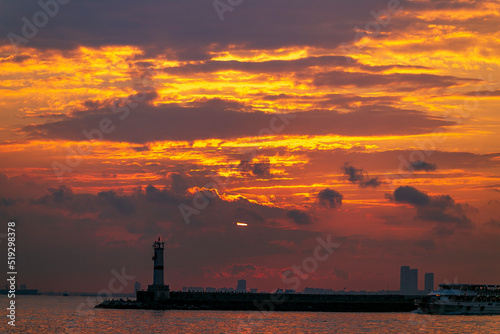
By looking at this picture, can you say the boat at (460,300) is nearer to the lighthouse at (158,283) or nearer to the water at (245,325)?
the water at (245,325)

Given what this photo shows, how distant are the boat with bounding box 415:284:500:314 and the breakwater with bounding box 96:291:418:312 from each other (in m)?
10.2

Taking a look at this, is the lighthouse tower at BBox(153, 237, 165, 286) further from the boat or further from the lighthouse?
the boat

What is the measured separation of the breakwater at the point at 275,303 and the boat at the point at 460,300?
33.3 ft

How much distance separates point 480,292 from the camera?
127812 mm

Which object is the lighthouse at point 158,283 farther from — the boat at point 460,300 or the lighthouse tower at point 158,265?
the boat at point 460,300

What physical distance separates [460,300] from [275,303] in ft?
113

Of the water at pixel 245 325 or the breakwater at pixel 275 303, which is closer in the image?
the water at pixel 245 325

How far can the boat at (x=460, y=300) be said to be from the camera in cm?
12369

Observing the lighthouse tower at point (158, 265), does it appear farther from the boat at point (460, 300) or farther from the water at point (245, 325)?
the boat at point (460, 300)

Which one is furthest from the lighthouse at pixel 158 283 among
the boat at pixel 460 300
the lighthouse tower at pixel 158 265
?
the boat at pixel 460 300

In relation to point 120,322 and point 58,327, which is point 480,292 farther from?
point 58,327

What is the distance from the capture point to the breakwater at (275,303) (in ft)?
428

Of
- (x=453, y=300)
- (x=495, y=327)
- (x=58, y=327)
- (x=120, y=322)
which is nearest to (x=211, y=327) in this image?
(x=120, y=322)

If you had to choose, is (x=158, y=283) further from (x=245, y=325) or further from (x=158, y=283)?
(x=245, y=325)
